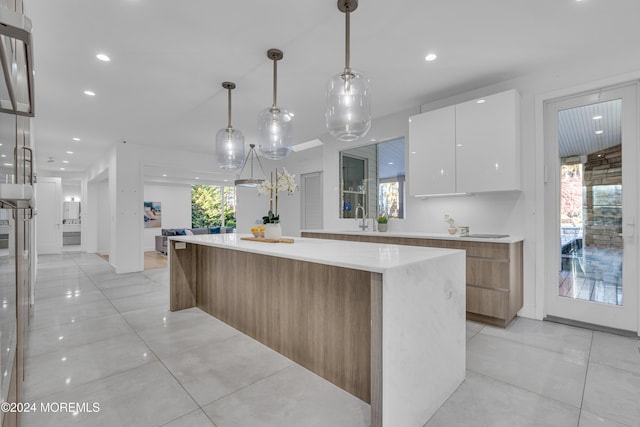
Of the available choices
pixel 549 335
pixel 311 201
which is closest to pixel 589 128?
pixel 549 335

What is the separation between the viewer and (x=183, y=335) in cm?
284

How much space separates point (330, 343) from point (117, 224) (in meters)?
5.72

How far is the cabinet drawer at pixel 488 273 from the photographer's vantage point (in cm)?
294

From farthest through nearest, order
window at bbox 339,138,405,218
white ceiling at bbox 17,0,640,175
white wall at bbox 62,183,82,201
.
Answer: white wall at bbox 62,183,82,201, window at bbox 339,138,405,218, white ceiling at bbox 17,0,640,175

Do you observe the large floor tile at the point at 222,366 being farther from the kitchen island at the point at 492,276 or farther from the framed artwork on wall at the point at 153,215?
the framed artwork on wall at the point at 153,215

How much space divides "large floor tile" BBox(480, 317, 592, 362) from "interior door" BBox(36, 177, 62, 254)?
436 inches

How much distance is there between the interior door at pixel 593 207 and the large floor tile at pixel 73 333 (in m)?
4.41

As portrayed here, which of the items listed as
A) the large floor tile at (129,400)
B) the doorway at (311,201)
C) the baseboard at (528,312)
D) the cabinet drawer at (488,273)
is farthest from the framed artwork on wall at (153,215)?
the baseboard at (528,312)

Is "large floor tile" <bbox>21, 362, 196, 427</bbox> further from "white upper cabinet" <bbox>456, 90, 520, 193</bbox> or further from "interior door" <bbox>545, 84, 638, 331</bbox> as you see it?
"interior door" <bbox>545, 84, 638, 331</bbox>

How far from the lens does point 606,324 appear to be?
2.94 m

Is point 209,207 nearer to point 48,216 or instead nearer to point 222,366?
point 48,216

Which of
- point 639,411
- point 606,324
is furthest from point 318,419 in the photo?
point 606,324

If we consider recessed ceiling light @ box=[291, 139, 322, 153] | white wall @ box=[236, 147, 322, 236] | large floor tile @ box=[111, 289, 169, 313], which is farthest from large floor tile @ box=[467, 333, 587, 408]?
white wall @ box=[236, 147, 322, 236]

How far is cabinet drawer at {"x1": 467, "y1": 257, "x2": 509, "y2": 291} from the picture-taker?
2.94m
